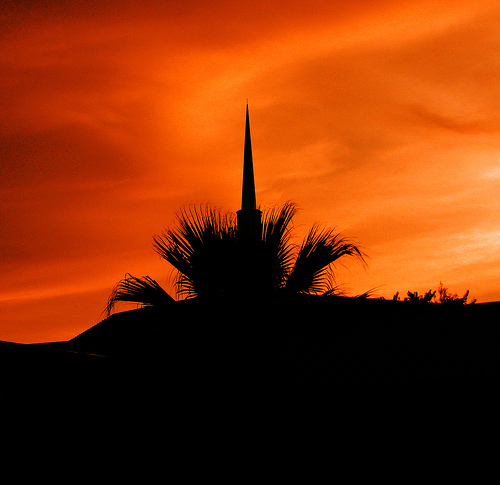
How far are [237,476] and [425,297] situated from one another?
29178mm

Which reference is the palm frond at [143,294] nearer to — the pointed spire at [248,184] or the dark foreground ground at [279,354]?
the dark foreground ground at [279,354]

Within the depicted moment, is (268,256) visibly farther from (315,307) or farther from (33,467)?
(33,467)

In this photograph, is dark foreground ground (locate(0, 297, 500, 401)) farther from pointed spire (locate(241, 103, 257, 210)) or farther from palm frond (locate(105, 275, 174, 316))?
pointed spire (locate(241, 103, 257, 210))

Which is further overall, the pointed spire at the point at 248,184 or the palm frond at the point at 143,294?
the pointed spire at the point at 248,184

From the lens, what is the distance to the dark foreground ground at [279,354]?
6.70 meters

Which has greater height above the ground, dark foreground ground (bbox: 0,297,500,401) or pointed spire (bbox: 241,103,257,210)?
pointed spire (bbox: 241,103,257,210)

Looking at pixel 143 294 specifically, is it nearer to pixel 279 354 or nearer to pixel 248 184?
pixel 279 354

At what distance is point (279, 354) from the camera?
10305 mm

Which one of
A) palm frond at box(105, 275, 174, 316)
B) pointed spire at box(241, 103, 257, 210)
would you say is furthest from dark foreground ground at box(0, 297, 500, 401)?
pointed spire at box(241, 103, 257, 210)

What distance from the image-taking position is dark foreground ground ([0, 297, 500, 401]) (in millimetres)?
6703

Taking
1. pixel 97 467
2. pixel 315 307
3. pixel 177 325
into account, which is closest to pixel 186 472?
pixel 97 467

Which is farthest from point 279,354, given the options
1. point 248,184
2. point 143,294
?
point 248,184

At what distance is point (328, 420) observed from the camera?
949 centimetres

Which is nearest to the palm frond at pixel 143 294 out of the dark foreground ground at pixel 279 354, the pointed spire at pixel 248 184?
the dark foreground ground at pixel 279 354
